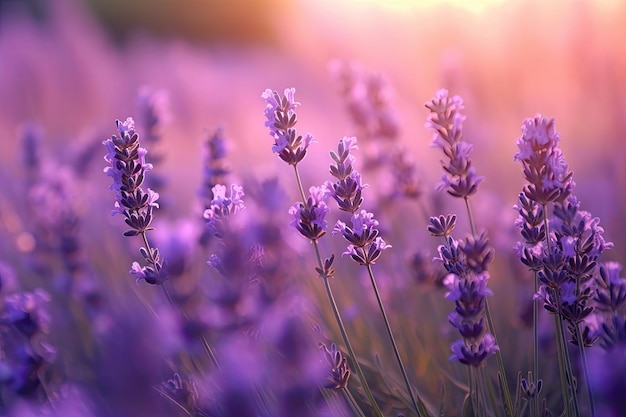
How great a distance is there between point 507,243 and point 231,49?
15636mm

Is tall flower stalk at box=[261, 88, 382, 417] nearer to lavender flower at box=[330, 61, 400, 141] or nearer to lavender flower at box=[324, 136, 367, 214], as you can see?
lavender flower at box=[324, 136, 367, 214]

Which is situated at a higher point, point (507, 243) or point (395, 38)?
point (395, 38)

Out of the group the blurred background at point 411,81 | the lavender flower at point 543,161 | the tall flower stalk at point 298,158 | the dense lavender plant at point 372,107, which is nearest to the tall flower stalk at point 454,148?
the lavender flower at point 543,161

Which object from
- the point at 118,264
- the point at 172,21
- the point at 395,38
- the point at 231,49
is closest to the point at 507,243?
the point at 118,264

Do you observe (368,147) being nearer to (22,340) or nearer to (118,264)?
(118,264)

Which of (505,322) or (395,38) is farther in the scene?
(395,38)

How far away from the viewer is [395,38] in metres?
7.11

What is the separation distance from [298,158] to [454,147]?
368mm

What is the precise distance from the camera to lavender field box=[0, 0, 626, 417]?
4.24ft

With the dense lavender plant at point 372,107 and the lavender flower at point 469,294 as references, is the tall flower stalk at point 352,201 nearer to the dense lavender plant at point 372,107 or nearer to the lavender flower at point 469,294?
the lavender flower at point 469,294

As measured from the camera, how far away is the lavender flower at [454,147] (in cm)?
150

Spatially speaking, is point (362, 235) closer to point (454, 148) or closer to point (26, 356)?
point (454, 148)

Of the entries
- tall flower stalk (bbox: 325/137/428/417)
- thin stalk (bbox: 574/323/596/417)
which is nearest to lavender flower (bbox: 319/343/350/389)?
tall flower stalk (bbox: 325/137/428/417)

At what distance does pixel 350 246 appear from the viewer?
1.48m
